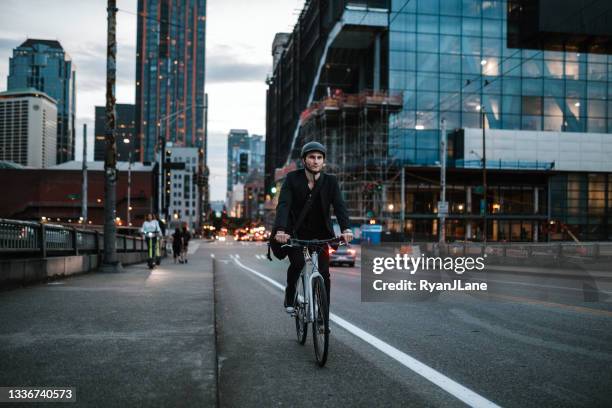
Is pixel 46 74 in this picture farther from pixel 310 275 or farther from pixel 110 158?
pixel 310 275

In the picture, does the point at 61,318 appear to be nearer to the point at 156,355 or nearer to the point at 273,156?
the point at 156,355

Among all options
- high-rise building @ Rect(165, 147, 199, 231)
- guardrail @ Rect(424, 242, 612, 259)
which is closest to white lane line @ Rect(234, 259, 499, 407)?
guardrail @ Rect(424, 242, 612, 259)

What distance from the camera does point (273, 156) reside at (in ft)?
392

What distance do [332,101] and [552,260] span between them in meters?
39.5

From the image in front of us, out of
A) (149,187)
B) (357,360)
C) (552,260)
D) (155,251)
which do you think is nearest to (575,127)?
(552,260)

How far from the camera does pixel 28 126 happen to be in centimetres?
10231

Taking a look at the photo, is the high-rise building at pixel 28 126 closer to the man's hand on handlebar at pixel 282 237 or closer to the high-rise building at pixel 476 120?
the high-rise building at pixel 476 120

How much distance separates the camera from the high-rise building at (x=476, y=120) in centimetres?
5603

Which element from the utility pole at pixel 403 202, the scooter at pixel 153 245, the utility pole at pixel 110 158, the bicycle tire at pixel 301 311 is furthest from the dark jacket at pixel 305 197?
the utility pole at pixel 403 202

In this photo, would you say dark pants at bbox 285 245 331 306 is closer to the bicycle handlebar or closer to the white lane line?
the bicycle handlebar

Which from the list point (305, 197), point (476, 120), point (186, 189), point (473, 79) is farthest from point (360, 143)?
point (186, 189)

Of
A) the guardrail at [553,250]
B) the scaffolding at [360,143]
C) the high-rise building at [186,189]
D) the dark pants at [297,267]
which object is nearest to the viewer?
the dark pants at [297,267]

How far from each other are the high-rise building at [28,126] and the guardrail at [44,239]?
284 feet

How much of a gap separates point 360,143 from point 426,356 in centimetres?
5219
